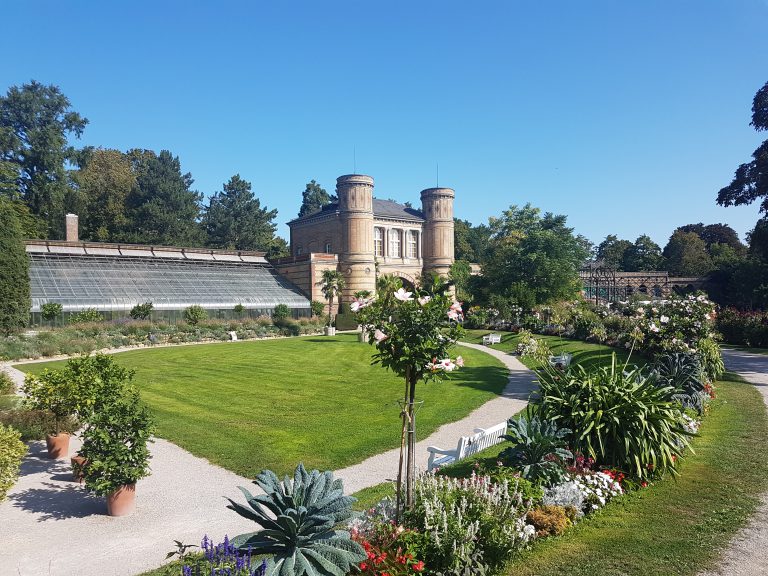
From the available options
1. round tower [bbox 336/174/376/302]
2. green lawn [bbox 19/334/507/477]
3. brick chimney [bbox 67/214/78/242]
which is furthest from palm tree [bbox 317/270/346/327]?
brick chimney [bbox 67/214/78/242]

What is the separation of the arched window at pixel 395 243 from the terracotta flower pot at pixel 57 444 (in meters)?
40.6

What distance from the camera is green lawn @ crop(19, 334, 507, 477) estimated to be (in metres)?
9.70

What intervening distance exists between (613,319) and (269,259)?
31.2 m

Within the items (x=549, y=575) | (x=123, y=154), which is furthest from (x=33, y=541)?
(x=123, y=154)

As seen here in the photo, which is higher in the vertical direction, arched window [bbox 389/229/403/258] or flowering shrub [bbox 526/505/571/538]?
arched window [bbox 389/229/403/258]

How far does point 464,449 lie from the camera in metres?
8.59

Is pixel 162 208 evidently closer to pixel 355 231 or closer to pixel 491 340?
pixel 355 231

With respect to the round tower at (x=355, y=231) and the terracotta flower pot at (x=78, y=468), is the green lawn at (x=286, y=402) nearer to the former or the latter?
the terracotta flower pot at (x=78, y=468)

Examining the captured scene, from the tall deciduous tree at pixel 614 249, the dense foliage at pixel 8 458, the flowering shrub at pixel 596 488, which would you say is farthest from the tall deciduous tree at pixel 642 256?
the dense foliage at pixel 8 458

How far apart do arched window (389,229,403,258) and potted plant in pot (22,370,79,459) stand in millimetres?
40587

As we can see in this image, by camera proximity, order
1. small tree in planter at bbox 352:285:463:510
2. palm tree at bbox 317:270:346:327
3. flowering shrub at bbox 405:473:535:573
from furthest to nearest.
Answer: palm tree at bbox 317:270:346:327, small tree in planter at bbox 352:285:463:510, flowering shrub at bbox 405:473:535:573

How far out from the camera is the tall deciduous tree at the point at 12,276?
2425cm

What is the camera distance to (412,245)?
1988 inches

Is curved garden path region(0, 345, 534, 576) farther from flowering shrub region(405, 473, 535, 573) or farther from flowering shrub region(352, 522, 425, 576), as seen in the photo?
flowering shrub region(405, 473, 535, 573)
